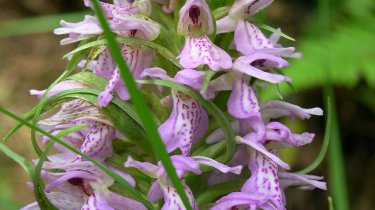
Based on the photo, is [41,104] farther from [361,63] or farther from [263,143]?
[361,63]

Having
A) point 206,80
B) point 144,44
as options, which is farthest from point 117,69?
point 206,80

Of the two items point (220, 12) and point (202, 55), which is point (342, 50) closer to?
point (220, 12)

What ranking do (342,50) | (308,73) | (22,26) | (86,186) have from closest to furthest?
(86,186), (308,73), (342,50), (22,26)

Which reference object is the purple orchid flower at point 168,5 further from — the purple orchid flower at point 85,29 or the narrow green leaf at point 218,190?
the narrow green leaf at point 218,190

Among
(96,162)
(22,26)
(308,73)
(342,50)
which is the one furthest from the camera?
(22,26)

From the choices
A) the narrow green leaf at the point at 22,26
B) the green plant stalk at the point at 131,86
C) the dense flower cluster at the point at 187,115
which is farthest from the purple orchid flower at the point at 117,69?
the narrow green leaf at the point at 22,26

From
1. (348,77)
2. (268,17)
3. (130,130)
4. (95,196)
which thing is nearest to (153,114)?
Answer: (130,130)
